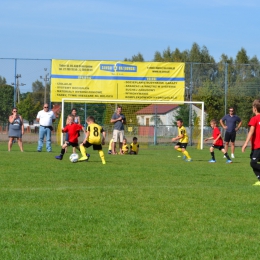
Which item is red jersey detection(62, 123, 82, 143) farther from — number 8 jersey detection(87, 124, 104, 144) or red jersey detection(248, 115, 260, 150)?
red jersey detection(248, 115, 260, 150)

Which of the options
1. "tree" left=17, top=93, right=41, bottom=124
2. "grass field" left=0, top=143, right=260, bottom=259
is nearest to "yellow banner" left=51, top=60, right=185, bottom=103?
"tree" left=17, top=93, right=41, bottom=124

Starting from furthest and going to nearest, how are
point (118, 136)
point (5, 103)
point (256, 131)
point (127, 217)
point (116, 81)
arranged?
point (5, 103), point (116, 81), point (118, 136), point (256, 131), point (127, 217)

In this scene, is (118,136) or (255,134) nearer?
(255,134)

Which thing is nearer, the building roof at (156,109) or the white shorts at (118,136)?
the white shorts at (118,136)

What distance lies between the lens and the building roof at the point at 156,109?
32.9 metres

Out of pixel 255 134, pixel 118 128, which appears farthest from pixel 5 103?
pixel 255 134

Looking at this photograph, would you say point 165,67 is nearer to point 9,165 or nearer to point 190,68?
point 190,68

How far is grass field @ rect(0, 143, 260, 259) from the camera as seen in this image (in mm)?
5820

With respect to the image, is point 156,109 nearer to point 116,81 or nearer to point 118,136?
point 116,81

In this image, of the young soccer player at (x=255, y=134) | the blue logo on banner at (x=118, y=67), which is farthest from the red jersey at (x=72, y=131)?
the blue logo on banner at (x=118, y=67)

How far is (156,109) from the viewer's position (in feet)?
109

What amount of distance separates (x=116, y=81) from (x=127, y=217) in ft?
82.7

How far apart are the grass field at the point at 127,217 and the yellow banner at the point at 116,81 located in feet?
64.4

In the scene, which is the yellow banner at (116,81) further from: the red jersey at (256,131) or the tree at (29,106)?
the red jersey at (256,131)
